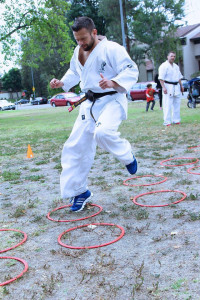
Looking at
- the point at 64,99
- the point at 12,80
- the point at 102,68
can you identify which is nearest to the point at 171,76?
the point at 102,68

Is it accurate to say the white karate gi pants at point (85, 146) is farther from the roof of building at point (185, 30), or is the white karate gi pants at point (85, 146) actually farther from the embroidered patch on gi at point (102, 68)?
the roof of building at point (185, 30)

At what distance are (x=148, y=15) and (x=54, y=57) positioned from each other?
2081cm

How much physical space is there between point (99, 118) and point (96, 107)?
0.21 m

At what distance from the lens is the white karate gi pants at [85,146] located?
4023 millimetres

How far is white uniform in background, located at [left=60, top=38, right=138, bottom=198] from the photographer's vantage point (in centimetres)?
398

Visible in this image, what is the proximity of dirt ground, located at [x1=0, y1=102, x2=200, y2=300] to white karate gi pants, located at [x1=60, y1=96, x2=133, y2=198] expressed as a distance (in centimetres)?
35

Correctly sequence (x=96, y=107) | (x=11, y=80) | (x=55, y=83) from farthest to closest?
1. (x=11, y=80)
2. (x=55, y=83)
3. (x=96, y=107)

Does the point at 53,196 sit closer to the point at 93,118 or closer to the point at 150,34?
the point at 93,118

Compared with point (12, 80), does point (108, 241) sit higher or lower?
lower

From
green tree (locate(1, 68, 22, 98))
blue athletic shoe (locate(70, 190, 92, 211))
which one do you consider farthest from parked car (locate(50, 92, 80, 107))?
green tree (locate(1, 68, 22, 98))

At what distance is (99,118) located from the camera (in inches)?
159

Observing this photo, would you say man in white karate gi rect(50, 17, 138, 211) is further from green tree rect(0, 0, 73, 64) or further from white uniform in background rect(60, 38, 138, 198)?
green tree rect(0, 0, 73, 64)

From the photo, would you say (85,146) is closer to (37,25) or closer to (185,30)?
(37,25)

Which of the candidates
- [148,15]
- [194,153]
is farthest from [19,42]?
[194,153]
